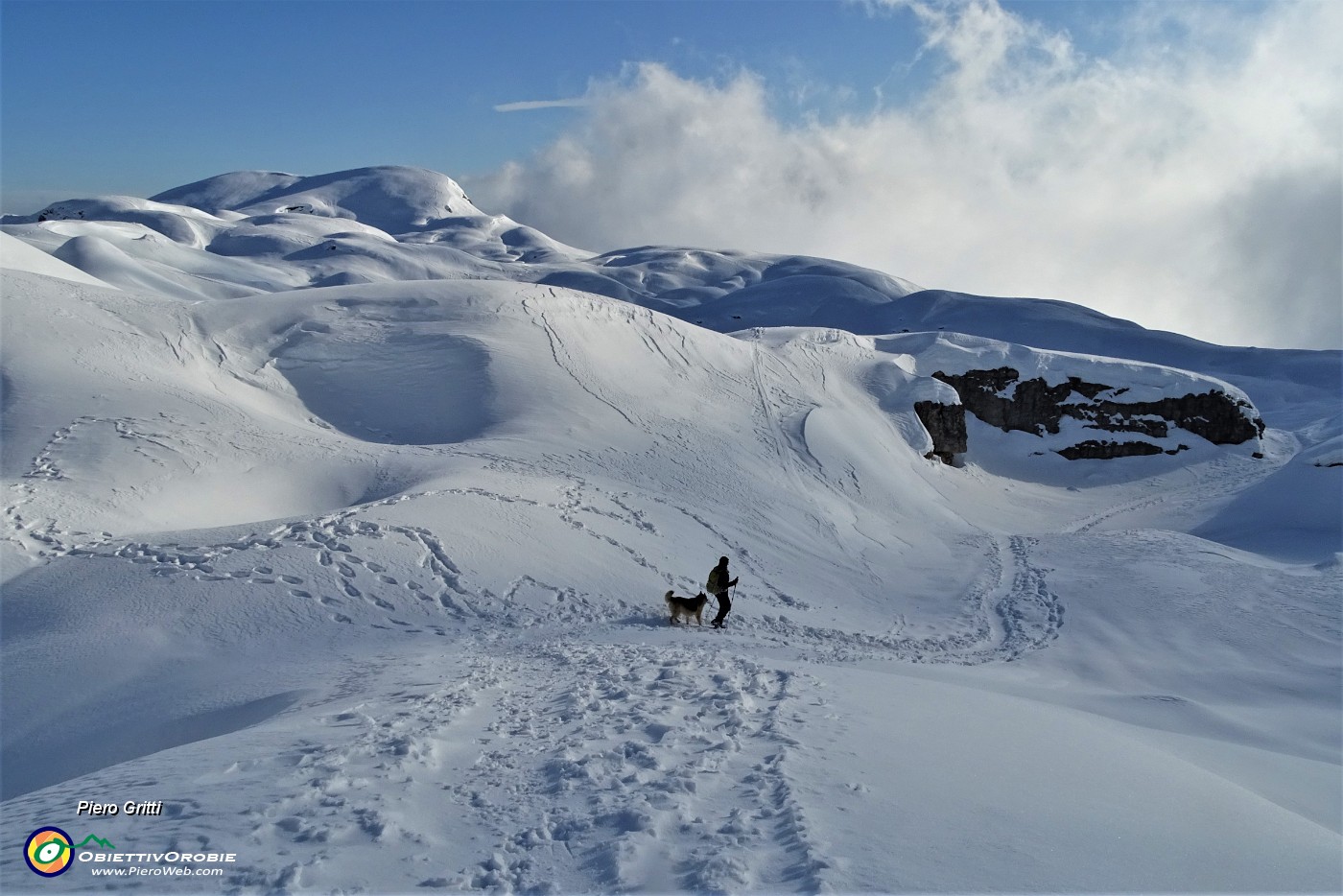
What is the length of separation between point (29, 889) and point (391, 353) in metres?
17.7

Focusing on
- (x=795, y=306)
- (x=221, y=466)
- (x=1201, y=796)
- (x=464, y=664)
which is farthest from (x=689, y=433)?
(x=795, y=306)

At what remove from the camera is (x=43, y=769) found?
6.84 meters

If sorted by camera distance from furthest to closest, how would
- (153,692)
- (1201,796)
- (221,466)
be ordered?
(221,466) < (153,692) < (1201,796)

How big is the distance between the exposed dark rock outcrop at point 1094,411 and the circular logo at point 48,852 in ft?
103

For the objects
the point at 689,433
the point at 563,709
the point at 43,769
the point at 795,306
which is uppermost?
the point at 795,306

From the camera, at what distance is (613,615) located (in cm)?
1119

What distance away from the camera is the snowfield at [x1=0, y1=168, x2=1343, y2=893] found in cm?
470

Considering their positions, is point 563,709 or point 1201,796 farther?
point 563,709

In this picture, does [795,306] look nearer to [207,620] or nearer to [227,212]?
[207,620]

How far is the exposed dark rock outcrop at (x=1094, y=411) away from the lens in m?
30.8

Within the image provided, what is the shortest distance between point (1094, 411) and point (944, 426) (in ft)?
22.5

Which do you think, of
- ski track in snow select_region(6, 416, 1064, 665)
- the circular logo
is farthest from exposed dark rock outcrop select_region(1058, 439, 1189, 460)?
the circular logo

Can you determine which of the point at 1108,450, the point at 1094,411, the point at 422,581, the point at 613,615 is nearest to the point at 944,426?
the point at 1108,450

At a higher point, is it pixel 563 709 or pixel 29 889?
pixel 563 709
